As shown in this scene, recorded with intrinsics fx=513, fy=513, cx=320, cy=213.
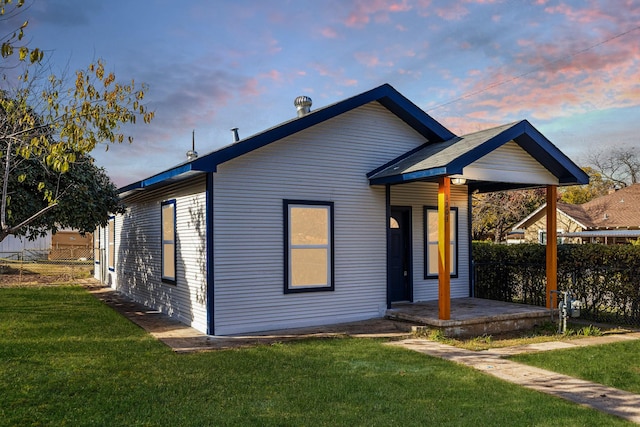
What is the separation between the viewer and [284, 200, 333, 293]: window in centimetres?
982

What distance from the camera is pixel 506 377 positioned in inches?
258

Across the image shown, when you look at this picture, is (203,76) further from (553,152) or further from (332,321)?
(553,152)

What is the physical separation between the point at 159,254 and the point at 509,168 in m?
8.02

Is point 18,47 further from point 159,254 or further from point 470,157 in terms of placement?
point 159,254

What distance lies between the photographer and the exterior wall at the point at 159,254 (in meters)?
9.57

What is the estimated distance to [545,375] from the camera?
666 cm

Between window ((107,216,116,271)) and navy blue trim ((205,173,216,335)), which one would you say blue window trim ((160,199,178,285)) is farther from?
window ((107,216,116,271))

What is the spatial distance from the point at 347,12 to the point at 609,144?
162ft

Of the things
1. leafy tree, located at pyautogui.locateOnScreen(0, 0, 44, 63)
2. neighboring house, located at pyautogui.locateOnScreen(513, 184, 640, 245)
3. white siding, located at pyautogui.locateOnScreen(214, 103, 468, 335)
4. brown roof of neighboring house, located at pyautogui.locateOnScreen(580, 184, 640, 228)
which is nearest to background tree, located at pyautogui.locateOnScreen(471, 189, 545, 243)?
neighboring house, located at pyautogui.locateOnScreen(513, 184, 640, 245)

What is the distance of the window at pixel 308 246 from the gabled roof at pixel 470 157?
1.48 meters

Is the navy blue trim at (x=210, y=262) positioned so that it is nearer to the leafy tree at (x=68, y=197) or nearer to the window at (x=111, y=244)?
the leafy tree at (x=68, y=197)

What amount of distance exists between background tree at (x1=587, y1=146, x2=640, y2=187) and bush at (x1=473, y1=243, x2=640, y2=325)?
4635 centimetres

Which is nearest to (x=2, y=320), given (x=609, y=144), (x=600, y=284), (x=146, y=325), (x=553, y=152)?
(x=146, y=325)

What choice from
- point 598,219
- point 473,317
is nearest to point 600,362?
point 473,317
